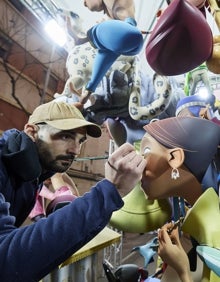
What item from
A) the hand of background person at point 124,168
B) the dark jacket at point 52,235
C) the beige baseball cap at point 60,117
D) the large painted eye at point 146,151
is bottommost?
the dark jacket at point 52,235

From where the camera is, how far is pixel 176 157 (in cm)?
72

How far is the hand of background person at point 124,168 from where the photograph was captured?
0.56 meters

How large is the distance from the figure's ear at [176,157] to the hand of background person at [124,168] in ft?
0.55

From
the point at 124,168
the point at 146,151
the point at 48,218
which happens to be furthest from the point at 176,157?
the point at 48,218

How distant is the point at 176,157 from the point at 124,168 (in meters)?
0.22

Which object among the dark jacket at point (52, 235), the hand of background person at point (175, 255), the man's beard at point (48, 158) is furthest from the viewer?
the man's beard at point (48, 158)

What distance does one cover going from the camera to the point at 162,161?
74 centimetres

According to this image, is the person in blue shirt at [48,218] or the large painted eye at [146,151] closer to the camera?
the person in blue shirt at [48,218]

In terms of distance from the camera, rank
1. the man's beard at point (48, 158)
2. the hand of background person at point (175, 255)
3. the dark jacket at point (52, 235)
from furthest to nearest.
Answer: the man's beard at point (48, 158), the hand of background person at point (175, 255), the dark jacket at point (52, 235)

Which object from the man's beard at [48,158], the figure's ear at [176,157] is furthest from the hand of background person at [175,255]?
the man's beard at [48,158]

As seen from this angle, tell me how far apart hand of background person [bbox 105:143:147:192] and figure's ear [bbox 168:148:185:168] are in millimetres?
169

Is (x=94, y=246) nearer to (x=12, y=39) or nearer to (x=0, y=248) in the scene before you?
(x=0, y=248)

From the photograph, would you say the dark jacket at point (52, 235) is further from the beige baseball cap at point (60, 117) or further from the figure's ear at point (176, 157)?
the beige baseball cap at point (60, 117)

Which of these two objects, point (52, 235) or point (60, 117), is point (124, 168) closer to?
point (52, 235)
